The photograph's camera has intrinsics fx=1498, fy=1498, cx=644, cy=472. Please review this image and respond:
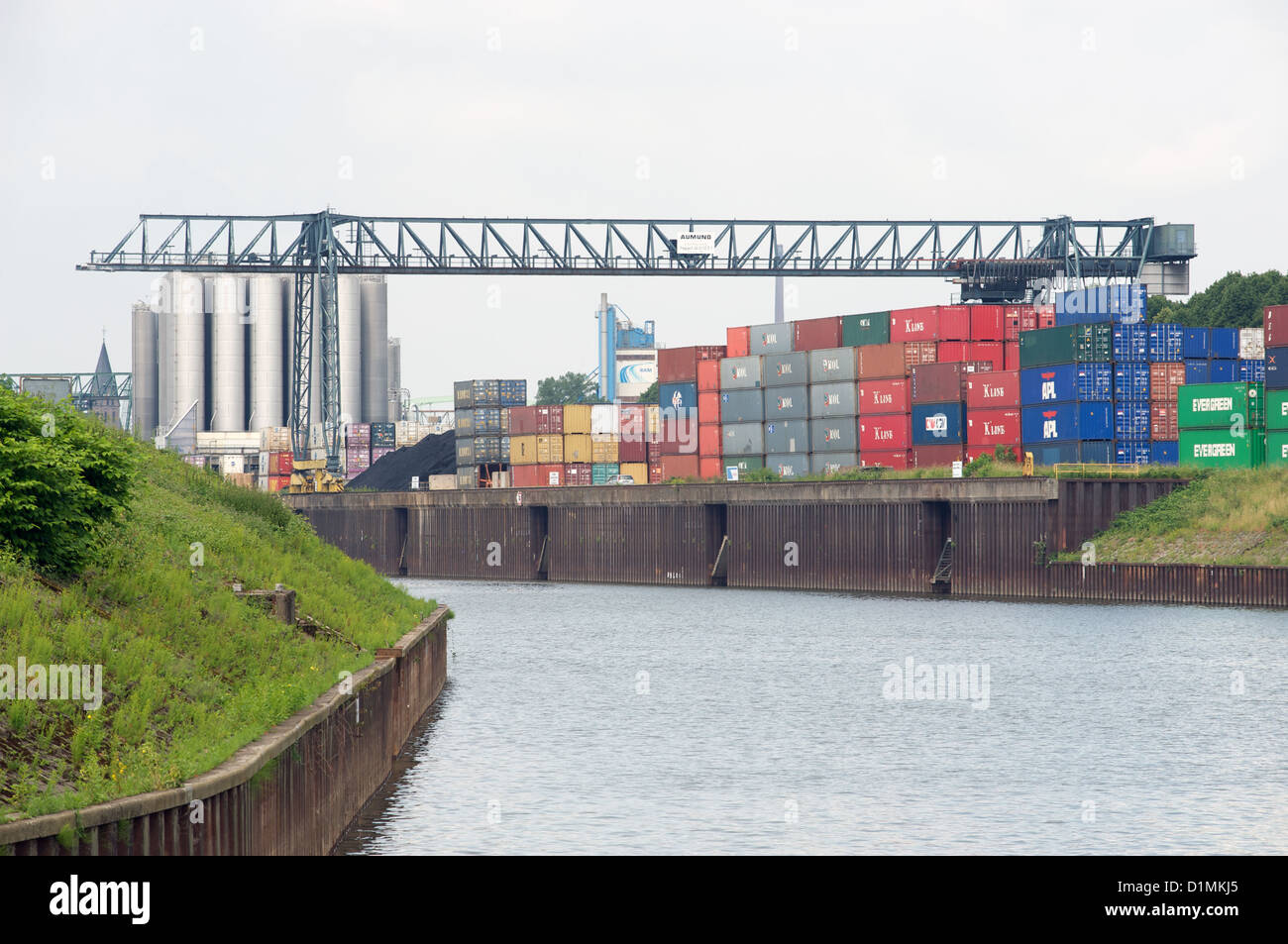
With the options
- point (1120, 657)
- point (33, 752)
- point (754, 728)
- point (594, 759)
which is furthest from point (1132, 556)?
point (33, 752)

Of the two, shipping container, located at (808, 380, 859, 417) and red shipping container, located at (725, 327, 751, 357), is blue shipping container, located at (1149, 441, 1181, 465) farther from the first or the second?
red shipping container, located at (725, 327, 751, 357)

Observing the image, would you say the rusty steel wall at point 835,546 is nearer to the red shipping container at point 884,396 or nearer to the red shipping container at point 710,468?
the red shipping container at point 884,396

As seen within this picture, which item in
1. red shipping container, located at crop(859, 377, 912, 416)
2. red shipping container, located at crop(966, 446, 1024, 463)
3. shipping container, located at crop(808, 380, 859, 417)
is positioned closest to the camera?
red shipping container, located at crop(966, 446, 1024, 463)

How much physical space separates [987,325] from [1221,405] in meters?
17.8

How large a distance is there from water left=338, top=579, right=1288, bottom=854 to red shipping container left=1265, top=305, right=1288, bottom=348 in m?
19.2

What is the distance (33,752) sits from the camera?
13.7 meters

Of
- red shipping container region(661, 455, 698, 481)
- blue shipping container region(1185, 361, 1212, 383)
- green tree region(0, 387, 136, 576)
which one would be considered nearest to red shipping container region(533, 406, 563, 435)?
red shipping container region(661, 455, 698, 481)

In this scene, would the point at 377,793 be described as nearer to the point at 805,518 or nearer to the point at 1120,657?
the point at 1120,657

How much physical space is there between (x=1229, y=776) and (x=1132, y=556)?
41387 mm

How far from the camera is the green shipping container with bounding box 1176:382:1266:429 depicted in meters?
71.6

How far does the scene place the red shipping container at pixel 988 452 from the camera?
3081 inches

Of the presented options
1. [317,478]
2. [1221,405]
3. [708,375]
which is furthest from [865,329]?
[317,478]

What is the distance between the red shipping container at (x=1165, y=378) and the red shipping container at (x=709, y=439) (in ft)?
109

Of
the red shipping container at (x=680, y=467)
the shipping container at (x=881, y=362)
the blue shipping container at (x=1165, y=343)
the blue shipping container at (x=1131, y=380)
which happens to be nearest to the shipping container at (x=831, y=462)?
the shipping container at (x=881, y=362)
